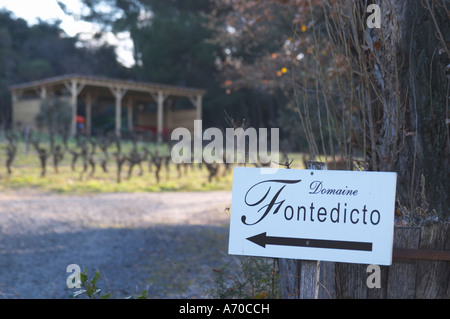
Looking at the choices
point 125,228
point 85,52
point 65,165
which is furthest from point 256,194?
point 85,52

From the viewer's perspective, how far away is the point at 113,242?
6.99 meters

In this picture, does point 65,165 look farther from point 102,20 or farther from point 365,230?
point 102,20

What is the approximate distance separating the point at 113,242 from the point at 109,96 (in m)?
24.0

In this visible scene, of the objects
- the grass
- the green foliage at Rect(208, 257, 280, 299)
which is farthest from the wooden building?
the green foliage at Rect(208, 257, 280, 299)

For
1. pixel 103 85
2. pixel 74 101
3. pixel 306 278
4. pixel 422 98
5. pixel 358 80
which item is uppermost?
pixel 103 85

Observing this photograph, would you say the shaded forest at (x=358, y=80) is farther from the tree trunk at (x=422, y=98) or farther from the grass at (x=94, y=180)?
the grass at (x=94, y=180)

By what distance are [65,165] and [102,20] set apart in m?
21.1

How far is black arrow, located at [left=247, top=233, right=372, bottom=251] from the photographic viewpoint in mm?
1962

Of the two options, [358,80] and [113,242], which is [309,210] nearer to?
[358,80]

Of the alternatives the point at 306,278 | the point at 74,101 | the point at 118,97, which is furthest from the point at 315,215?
the point at 118,97

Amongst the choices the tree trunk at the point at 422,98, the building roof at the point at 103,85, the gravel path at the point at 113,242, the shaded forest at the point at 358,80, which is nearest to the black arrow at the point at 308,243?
the shaded forest at the point at 358,80

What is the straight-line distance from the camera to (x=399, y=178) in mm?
3066

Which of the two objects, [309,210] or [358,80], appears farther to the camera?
[358,80]

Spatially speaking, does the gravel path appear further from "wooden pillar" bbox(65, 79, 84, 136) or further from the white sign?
"wooden pillar" bbox(65, 79, 84, 136)
